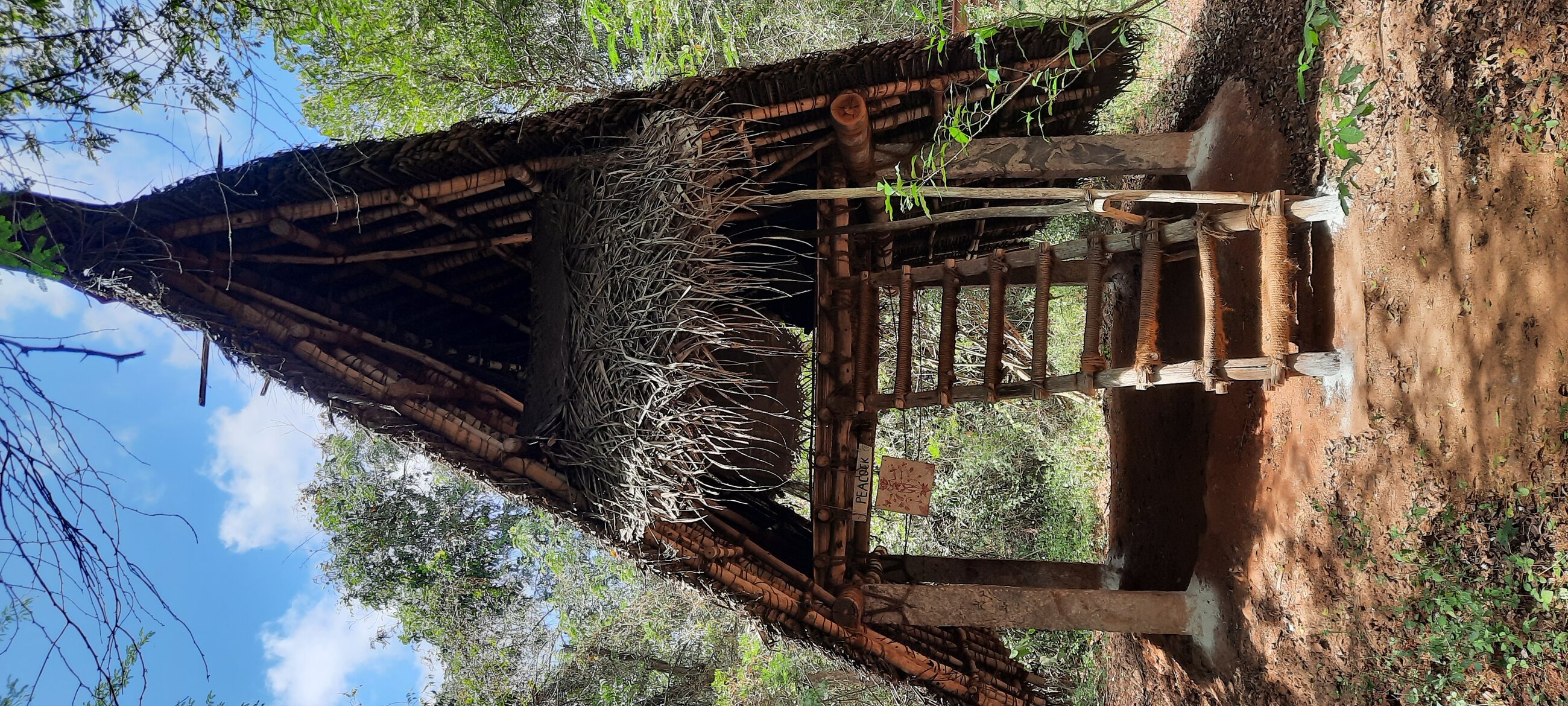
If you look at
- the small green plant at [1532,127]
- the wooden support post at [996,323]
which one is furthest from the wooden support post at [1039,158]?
the small green plant at [1532,127]

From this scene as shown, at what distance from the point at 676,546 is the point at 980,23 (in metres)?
3.01

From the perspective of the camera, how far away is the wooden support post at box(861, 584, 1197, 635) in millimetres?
4094

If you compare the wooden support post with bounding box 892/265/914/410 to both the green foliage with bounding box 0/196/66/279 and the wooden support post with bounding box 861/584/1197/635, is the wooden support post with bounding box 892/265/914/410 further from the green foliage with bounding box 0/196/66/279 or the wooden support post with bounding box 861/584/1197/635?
the green foliage with bounding box 0/196/66/279

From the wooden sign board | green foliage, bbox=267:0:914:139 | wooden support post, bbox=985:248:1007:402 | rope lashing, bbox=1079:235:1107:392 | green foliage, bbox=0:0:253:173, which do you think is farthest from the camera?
green foliage, bbox=267:0:914:139

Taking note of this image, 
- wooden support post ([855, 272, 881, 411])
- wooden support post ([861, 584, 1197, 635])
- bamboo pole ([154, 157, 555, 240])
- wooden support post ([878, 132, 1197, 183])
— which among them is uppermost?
wooden support post ([878, 132, 1197, 183])

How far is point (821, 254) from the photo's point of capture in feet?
13.8

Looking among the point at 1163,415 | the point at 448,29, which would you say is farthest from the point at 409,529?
the point at 1163,415

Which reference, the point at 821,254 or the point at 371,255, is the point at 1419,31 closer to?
the point at 821,254

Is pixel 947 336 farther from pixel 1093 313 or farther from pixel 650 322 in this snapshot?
pixel 650 322

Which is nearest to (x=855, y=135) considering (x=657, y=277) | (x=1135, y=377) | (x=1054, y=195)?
(x=1054, y=195)

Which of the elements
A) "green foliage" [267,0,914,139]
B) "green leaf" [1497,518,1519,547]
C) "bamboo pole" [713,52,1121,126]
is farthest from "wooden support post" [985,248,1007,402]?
"green foliage" [267,0,914,139]

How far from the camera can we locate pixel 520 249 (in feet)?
14.8

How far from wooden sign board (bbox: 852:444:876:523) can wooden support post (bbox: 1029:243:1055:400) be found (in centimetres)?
89

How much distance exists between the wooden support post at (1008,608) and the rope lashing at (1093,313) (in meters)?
1.17
